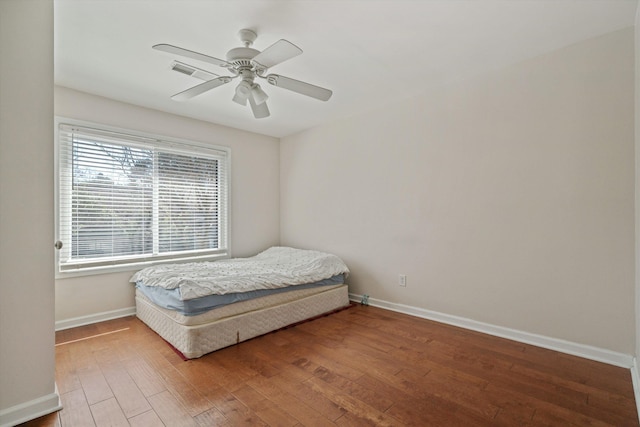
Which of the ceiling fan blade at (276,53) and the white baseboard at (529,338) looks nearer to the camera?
the ceiling fan blade at (276,53)

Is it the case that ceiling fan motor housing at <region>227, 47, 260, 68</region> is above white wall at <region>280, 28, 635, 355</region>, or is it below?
above

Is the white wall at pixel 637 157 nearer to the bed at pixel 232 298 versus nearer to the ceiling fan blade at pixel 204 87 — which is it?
the bed at pixel 232 298

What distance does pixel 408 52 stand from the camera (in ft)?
7.82

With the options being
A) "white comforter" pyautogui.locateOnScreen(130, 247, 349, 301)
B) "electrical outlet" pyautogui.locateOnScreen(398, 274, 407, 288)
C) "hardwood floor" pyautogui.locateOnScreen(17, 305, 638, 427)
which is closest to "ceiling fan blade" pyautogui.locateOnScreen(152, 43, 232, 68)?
"white comforter" pyautogui.locateOnScreen(130, 247, 349, 301)

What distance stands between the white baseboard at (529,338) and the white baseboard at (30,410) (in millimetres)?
2924

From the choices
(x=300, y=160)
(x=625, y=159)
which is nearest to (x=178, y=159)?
(x=300, y=160)

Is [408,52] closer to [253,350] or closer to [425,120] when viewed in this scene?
[425,120]

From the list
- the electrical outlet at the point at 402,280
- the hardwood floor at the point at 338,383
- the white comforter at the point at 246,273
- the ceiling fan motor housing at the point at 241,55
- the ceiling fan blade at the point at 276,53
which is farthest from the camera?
the electrical outlet at the point at 402,280

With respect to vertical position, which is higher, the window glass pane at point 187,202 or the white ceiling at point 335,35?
the white ceiling at point 335,35

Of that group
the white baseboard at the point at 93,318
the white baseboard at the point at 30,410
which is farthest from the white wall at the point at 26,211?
the white baseboard at the point at 93,318

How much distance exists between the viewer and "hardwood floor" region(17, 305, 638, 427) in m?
1.62

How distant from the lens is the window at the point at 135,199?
3002mm

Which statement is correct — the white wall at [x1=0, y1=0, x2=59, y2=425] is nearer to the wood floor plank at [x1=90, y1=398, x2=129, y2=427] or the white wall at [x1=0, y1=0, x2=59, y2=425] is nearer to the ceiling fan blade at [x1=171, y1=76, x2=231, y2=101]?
the wood floor plank at [x1=90, y1=398, x2=129, y2=427]

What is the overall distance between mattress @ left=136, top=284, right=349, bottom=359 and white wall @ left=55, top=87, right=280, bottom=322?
38 cm
